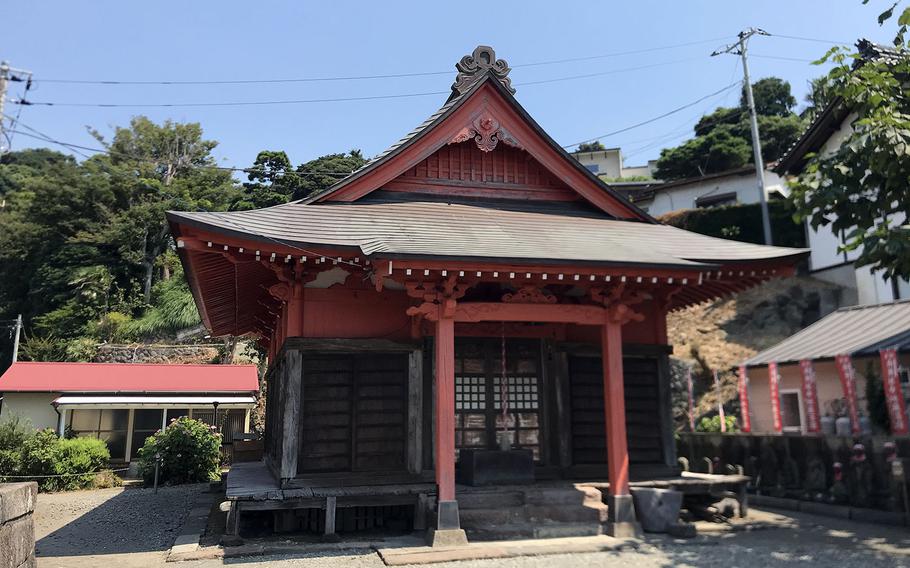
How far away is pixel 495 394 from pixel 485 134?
443 centimetres

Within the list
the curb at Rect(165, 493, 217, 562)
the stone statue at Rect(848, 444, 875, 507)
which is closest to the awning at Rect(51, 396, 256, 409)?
the curb at Rect(165, 493, 217, 562)

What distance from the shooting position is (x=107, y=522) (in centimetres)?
1090

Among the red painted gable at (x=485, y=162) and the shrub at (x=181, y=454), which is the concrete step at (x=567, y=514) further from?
the shrub at (x=181, y=454)

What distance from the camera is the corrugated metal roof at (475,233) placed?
7992mm

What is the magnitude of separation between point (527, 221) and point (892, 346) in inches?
361

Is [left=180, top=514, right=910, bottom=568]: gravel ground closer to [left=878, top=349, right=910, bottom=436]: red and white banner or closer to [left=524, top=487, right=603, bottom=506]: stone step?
[left=524, top=487, right=603, bottom=506]: stone step

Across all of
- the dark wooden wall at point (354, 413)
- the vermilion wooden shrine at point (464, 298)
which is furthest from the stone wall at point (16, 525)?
the dark wooden wall at point (354, 413)

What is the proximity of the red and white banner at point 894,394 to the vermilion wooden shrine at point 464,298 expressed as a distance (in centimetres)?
498

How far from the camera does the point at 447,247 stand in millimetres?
8219

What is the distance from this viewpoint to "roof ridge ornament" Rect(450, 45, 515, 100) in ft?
35.9

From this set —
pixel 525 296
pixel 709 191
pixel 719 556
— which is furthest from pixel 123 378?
pixel 709 191

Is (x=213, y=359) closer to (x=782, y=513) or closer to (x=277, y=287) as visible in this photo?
(x=277, y=287)

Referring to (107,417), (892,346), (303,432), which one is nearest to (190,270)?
(303,432)

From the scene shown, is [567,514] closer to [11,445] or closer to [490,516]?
[490,516]
